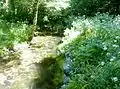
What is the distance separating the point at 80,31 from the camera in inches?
487

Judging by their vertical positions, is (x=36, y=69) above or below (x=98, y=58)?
below

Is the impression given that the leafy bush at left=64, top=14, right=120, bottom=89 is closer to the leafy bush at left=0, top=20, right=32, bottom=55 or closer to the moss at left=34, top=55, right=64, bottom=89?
the moss at left=34, top=55, right=64, bottom=89

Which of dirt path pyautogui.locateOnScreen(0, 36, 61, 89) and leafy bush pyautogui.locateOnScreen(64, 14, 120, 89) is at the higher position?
leafy bush pyautogui.locateOnScreen(64, 14, 120, 89)

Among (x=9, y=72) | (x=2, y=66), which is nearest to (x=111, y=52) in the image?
(x=9, y=72)

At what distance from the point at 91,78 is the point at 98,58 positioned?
1.33 metres

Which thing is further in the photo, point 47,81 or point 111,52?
point 47,81

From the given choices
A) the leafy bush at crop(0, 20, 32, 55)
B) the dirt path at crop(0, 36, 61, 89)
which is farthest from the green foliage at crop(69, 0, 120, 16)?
the leafy bush at crop(0, 20, 32, 55)

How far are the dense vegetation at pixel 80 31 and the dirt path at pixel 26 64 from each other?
69 centimetres

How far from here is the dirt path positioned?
9.23 metres

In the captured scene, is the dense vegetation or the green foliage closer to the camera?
the dense vegetation

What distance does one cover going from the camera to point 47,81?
29.4 ft

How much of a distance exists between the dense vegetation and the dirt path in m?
0.69

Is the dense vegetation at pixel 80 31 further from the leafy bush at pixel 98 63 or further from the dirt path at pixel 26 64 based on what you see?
the dirt path at pixel 26 64

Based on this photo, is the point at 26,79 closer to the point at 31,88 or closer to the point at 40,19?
the point at 31,88
